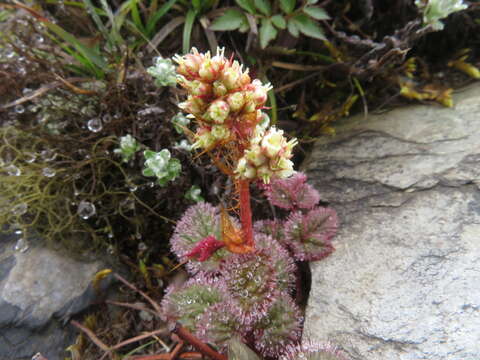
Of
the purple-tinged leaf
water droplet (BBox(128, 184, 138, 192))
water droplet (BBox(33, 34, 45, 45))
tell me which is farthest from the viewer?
water droplet (BBox(33, 34, 45, 45))

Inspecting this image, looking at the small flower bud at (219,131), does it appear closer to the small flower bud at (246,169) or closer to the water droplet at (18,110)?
the small flower bud at (246,169)

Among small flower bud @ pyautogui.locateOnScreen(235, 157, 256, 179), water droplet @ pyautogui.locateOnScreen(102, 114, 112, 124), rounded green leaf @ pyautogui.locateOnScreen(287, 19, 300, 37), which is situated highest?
rounded green leaf @ pyautogui.locateOnScreen(287, 19, 300, 37)

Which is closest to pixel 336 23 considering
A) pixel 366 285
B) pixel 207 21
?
pixel 207 21

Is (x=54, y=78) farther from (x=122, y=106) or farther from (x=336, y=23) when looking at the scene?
(x=336, y=23)

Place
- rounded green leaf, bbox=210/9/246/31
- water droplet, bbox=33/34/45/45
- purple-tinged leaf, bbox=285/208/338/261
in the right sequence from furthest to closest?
water droplet, bbox=33/34/45/45 < rounded green leaf, bbox=210/9/246/31 < purple-tinged leaf, bbox=285/208/338/261

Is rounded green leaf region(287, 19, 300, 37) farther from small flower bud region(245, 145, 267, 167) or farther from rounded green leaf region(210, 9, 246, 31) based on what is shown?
small flower bud region(245, 145, 267, 167)

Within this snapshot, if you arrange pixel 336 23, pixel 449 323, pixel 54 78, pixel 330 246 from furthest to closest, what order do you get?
1. pixel 336 23
2. pixel 54 78
3. pixel 330 246
4. pixel 449 323

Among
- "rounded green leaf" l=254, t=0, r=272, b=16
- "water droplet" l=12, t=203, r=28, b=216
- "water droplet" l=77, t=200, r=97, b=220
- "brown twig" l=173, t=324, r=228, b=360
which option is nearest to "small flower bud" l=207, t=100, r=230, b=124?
"brown twig" l=173, t=324, r=228, b=360

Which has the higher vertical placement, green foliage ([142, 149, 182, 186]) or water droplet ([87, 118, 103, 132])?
water droplet ([87, 118, 103, 132])
